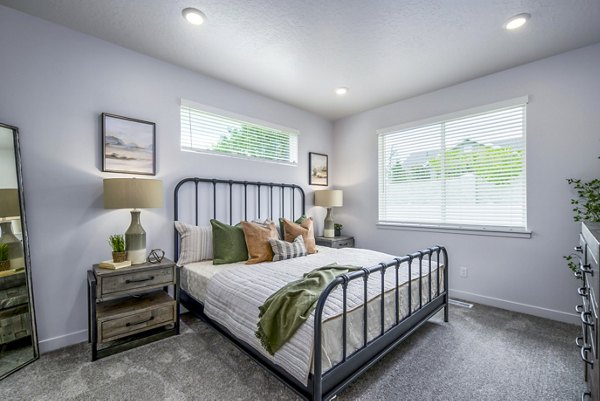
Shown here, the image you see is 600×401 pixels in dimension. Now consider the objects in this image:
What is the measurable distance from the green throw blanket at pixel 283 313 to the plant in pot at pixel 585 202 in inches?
103

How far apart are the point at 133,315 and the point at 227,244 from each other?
0.98 meters

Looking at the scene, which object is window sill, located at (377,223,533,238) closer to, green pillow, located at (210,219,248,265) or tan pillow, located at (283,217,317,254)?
tan pillow, located at (283,217,317,254)

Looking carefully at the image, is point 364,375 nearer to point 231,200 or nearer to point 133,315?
point 133,315

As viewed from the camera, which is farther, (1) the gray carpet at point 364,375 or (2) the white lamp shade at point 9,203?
(2) the white lamp shade at point 9,203

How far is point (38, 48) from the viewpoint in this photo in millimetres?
2232

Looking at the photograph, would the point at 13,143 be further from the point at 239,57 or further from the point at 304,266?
the point at 304,266

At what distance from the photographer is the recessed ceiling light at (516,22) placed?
218cm

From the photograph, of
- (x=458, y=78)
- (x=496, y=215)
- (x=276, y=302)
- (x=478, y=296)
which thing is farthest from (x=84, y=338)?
(x=458, y=78)

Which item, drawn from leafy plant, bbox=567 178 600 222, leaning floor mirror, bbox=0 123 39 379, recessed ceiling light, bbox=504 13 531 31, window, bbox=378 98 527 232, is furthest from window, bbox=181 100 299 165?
leafy plant, bbox=567 178 600 222

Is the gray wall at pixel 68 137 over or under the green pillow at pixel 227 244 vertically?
over

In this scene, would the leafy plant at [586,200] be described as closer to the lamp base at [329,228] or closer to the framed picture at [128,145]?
the lamp base at [329,228]

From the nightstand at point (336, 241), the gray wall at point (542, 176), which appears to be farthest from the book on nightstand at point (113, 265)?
the gray wall at point (542, 176)

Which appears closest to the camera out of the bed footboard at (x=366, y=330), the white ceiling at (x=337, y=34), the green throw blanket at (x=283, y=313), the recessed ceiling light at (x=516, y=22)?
the bed footboard at (x=366, y=330)

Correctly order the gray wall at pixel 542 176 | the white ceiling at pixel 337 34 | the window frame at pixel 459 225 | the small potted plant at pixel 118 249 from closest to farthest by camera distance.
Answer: the white ceiling at pixel 337 34 < the small potted plant at pixel 118 249 < the gray wall at pixel 542 176 < the window frame at pixel 459 225
